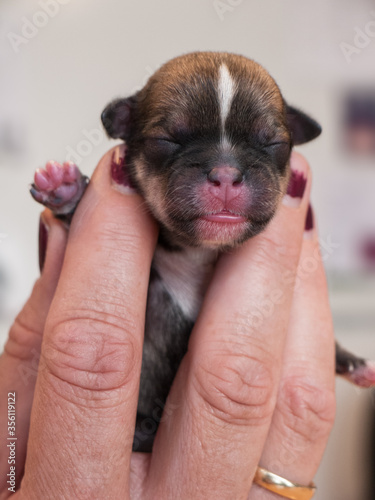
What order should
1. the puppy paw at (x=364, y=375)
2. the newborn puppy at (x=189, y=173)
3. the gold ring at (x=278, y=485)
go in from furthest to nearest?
the puppy paw at (x=364, y=375) < the gold ring at (x=278, y=485) < the newborn puppy at (x=189, y=173)

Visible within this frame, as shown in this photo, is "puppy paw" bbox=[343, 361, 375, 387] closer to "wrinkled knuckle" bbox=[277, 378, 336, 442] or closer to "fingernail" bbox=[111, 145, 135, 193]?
"wrinkled knuckle" bbox=[277, 378, 336, 442]

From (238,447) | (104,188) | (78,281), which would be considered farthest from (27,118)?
(238,447)

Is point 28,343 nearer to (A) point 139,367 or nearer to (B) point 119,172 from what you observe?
(A) point 139,367

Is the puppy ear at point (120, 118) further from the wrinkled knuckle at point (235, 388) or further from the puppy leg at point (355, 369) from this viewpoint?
Result: the puppy leg at point (355, 369)

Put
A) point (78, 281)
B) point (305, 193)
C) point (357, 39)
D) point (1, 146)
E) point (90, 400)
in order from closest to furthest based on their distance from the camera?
point (90, 400)
point (78, 281)
point (305, 193)
point (1, 146)
point (357, 39)

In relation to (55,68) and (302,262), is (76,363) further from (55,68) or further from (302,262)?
(55,68)

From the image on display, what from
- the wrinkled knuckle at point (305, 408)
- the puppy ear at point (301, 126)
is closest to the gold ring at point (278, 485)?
the wrinkled knuckle at point (305, 408)
